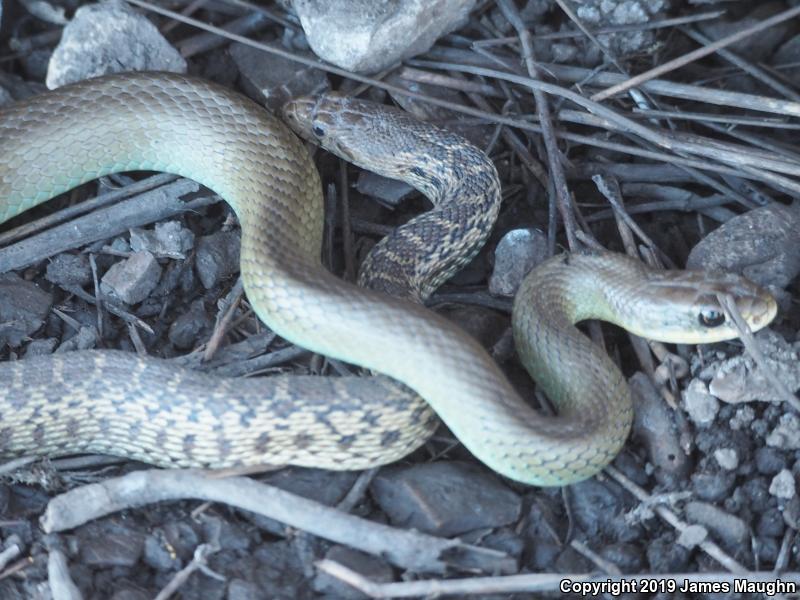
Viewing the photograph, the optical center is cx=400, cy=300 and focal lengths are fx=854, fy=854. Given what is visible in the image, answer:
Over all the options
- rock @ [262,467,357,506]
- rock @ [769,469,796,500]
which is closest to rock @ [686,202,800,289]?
rock @ [769,469,796,500]

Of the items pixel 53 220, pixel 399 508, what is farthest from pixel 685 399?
pixel 53 220

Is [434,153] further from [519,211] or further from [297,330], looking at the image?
[297,330]

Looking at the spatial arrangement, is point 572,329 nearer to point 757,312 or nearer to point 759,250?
point 757,312

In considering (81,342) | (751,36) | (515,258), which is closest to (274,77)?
(515,258)

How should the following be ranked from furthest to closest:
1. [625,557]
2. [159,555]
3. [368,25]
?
[368,25] < [625,557] < [159,555]

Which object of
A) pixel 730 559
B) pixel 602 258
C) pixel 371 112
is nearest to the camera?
pixel 730 559
